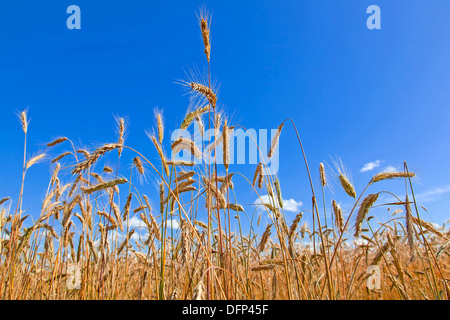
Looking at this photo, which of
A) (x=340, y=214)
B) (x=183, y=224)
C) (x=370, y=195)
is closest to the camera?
(x=370, y=195)

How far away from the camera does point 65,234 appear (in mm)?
3641

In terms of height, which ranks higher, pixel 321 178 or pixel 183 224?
pixel 321 178

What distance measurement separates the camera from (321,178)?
3266mm

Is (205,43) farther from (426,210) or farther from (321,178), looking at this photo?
(426,210)
